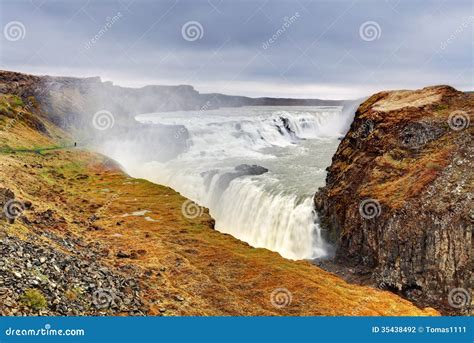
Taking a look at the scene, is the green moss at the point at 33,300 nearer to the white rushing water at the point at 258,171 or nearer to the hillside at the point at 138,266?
the hillside at the point at 138,266

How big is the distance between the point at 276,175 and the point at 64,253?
33909 millimetres

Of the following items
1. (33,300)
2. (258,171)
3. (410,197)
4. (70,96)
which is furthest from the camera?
(70,96)

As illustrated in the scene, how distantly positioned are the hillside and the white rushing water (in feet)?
21.9

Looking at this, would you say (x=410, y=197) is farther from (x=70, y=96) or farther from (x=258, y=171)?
(x=70, y=96)

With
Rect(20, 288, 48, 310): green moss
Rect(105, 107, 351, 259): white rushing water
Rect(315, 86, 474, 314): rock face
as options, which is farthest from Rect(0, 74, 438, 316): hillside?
Rect(105, 107, 351, 259): white rushing water

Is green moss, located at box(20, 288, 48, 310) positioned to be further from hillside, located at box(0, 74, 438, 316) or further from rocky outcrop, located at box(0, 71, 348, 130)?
rocky outcrop, located at box(0, 71, 348, 130)

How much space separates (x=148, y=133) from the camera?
89.9 m

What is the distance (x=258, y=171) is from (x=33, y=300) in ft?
134

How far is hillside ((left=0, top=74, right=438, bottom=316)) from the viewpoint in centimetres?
1789

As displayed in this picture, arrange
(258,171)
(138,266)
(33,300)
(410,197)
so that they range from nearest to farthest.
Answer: (33,300) → (138,266) → (410,197) → (258,171)

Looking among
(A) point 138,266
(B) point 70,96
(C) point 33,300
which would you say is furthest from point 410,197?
(B) point 70,96

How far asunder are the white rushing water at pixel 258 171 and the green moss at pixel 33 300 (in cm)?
2339

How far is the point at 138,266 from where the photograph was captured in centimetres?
2439

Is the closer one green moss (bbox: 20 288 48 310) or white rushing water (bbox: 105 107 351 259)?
green moss (bbox: 20 288 48 310)
